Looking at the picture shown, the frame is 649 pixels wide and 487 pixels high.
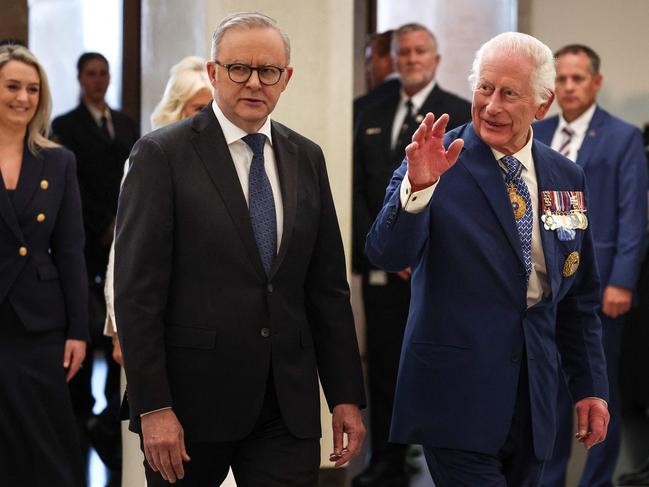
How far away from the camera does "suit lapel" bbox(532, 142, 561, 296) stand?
3.41 metres

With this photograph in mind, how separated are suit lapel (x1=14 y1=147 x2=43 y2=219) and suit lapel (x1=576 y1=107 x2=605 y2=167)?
8.06 ft

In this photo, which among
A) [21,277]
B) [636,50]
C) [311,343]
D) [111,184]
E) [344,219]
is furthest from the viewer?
[636,50]

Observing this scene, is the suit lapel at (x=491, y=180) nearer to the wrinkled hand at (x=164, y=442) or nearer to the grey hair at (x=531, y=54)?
the grey hair at (x=531, y=54)

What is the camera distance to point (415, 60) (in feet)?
20.7

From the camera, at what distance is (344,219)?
5.62 meters

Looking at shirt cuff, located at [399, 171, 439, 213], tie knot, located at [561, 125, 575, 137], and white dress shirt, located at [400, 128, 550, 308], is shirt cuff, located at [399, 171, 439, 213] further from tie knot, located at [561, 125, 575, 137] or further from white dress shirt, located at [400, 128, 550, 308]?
tie knot, located at [561, 125, 575, 137]

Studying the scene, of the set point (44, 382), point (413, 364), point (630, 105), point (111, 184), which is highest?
point (630, 105)

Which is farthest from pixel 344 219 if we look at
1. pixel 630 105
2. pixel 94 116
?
pixel 630 105

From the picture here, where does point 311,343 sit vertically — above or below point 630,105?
below

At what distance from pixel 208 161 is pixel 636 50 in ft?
17.9

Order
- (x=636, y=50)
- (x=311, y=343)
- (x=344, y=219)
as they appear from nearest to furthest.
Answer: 1. (x=311, y=343)
2. (x=344, y=219)
3. (x=636, y=50)

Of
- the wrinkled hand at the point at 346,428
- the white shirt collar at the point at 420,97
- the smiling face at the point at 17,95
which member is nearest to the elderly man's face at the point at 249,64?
the wrinkled hand at the point at 346,428

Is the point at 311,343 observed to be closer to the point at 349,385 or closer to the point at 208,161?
the point at 349,385

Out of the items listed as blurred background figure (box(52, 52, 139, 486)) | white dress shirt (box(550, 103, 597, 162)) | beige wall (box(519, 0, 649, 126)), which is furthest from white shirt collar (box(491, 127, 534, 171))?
beige wall (box(519, 0, 649, 126))
